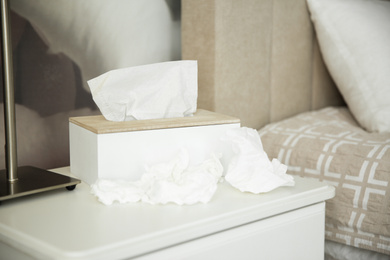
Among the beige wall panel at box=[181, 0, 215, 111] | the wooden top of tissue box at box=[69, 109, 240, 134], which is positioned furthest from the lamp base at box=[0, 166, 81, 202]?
the beige wall panel at box=[181, 0, 215, 111]

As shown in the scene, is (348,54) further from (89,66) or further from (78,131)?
(78,131)

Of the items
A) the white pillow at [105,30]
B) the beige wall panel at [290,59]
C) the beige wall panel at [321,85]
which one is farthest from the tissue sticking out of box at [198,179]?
the beige wall panel at [321,85]

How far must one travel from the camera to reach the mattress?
1018 millimetres

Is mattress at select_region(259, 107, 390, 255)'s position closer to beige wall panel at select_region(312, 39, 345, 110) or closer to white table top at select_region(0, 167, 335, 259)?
white table top at select_region(0, 167, 335, 259)

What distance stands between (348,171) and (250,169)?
37 centimetres

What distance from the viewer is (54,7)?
1039 mm

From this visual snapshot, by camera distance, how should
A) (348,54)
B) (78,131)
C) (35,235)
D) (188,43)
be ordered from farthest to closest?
(348,54) → (188,43) → (78,131) → (35,235)

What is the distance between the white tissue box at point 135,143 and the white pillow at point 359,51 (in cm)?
57

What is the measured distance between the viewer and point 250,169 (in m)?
0.82

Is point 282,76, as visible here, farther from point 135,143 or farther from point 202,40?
point 135,143

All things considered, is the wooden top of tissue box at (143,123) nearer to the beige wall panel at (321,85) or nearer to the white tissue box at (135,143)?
the white tissue box at (135,143)

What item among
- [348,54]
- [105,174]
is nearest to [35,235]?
[105,174]

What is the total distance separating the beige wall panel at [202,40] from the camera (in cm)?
122

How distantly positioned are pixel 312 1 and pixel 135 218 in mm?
1091
